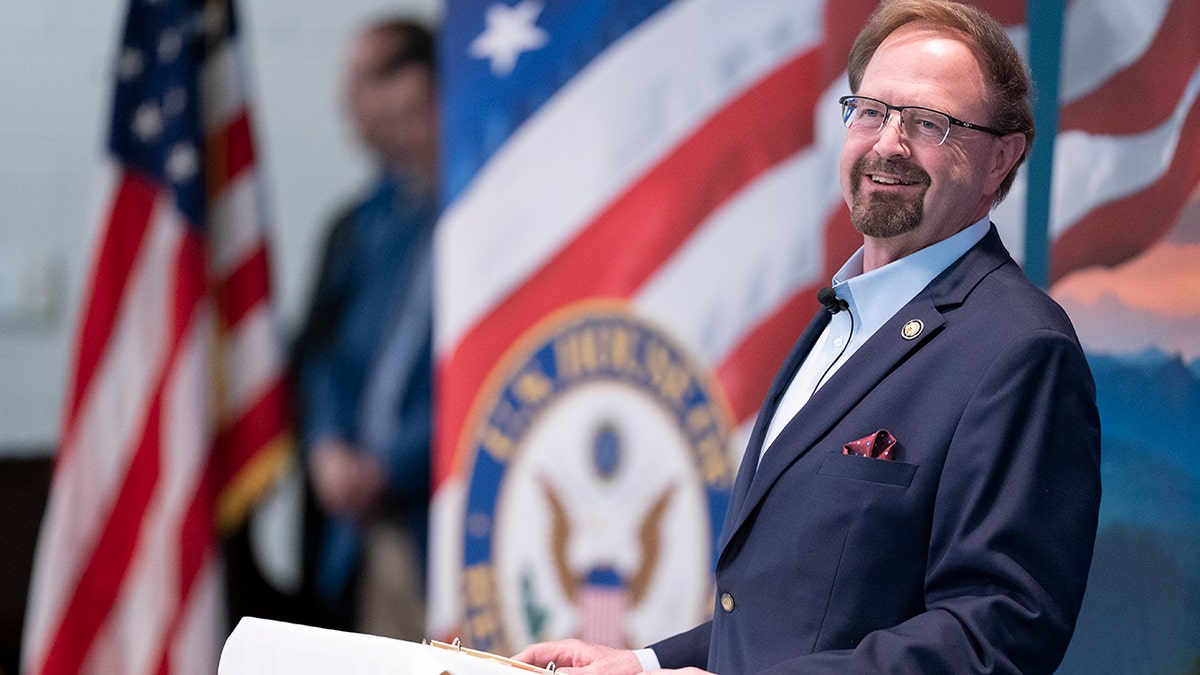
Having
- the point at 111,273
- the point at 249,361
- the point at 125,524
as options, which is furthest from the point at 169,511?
the point at 111,273

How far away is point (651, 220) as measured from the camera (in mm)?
2590

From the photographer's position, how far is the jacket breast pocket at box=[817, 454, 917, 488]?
1.13 metres

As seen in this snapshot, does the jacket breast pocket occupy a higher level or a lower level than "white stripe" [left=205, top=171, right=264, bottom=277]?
lower

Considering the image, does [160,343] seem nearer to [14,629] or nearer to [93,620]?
[93,620]

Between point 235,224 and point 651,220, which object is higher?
point 235,224

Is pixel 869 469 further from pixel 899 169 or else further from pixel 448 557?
pixel 448 557

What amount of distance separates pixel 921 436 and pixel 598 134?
1601 mm

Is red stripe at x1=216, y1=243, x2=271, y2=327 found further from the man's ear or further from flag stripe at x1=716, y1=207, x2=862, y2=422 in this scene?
the man's ear

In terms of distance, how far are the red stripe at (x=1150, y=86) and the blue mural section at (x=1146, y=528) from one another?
0.31m

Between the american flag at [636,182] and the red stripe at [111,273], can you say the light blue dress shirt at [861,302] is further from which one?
the red stripe at [111,273]

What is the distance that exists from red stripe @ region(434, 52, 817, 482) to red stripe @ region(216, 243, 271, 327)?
30.2 inches

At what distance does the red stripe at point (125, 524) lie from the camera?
303cm

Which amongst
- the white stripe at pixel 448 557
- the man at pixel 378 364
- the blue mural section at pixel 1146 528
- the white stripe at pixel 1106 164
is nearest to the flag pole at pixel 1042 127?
the white stripe at pixel 1106 164

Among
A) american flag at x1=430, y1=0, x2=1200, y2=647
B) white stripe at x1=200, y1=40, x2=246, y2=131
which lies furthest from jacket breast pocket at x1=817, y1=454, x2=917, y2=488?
white stripe at x1=200, y1=40, x2=246, y2=131
